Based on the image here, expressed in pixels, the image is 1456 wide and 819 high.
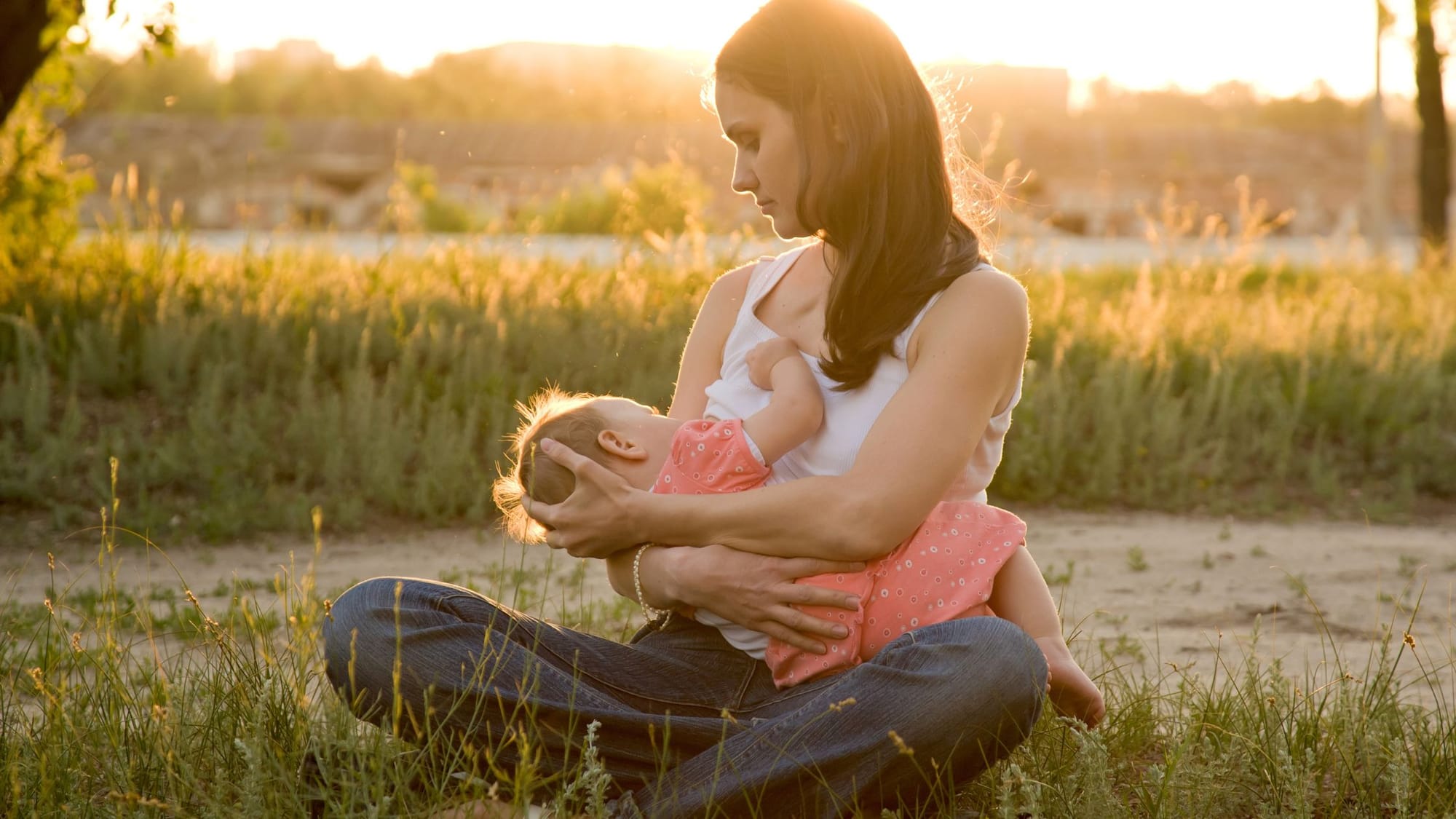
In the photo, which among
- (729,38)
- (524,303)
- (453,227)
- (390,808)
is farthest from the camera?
(453,227)

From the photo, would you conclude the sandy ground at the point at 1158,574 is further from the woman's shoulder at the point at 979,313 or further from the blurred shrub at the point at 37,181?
the blurred shrub at the point at 37,181

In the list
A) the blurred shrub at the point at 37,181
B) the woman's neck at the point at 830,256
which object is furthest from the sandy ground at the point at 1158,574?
the blurred shrub at the point at 37,181

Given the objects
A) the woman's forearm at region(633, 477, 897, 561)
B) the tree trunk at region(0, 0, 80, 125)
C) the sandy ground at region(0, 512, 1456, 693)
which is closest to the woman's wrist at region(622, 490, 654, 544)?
the woman's forearm at region(633, 477, 897, 561)

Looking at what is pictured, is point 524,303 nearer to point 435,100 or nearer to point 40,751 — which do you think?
Result: point 40,751

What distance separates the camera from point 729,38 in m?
2.48

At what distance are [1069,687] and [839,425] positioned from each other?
618 millimetres

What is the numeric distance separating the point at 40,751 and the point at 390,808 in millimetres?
654

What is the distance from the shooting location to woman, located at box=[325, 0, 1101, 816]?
2.15 metres

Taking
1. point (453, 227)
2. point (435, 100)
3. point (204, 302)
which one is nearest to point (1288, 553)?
point (204, 302)

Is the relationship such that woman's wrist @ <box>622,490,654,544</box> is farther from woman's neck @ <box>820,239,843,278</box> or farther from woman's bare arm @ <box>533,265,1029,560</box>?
woman's neck @ <box>820,239,843,278</box>

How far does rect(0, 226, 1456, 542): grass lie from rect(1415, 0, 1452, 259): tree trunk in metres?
6.16

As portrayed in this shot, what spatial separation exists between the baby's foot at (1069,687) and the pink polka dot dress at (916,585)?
0.16m

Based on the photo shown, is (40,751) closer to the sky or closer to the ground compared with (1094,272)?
closer to the sky

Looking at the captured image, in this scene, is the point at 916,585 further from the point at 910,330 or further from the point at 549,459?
the point at 549,459
